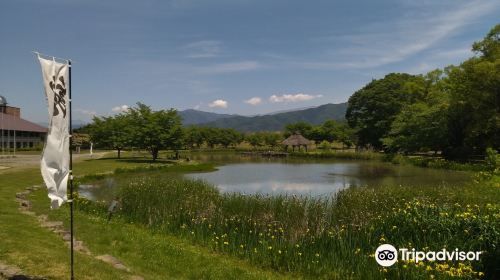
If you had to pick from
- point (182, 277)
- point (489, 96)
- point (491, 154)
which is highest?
point (489, 96)

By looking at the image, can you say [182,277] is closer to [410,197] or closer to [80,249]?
[80,249]

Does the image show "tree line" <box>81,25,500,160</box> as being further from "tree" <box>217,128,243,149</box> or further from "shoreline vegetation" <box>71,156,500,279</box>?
"tree" <box>217,128,243,149</box>

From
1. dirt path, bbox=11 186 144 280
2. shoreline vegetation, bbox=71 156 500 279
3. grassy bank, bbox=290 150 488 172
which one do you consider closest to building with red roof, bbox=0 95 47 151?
grassy bank, bbox=290 150 488 172

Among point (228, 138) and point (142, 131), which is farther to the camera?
point (228, 138)

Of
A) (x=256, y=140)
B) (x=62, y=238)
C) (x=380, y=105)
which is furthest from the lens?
(x=256, y=140)

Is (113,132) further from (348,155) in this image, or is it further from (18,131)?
(348,155)

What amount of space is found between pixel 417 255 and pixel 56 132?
23.6 ft

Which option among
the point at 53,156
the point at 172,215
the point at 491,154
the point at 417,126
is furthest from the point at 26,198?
the point at 417,126

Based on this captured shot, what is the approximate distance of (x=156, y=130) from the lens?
42.2 meters

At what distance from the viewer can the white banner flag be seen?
5504mm

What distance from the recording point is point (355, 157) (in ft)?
177

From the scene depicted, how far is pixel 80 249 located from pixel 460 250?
8.04 m

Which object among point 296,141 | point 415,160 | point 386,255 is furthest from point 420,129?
point 386,255

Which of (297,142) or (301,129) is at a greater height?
(301,129)
